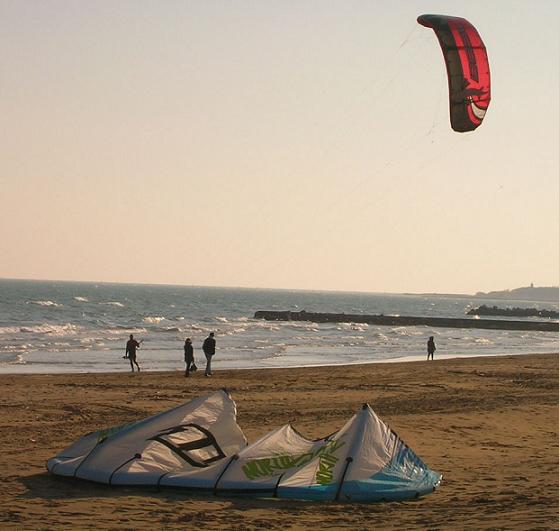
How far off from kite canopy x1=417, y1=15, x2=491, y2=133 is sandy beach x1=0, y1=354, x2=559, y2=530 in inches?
212

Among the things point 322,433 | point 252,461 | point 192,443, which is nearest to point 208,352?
point 322,433

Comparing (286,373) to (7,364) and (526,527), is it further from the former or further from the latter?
(526,527)

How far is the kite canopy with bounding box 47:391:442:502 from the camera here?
421 inches

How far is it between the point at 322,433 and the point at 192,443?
4.57 metres

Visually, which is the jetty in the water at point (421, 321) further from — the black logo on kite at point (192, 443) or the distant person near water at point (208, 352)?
the black logo on kite at point (192, 443)

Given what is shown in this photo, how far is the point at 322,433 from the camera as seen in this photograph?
51.6 ft

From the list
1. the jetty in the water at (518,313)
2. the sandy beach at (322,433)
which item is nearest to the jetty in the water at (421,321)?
the jetty in the water at (518,313)

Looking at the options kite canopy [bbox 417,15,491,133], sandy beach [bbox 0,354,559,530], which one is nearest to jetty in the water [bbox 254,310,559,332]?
sandy beach [bbox 0,354,559,530]

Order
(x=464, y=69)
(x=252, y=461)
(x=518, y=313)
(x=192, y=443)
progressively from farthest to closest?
(x=518, y=313)
(x=464, y=69)
(x=192, y=443)
(x=252, y=461)

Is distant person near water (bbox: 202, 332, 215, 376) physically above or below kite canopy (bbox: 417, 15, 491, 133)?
below

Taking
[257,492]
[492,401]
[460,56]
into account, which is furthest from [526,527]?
[492,401]

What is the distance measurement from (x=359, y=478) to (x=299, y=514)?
1046mm

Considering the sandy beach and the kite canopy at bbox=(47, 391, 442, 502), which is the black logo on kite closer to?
the kite canopy at bbox=(47, 391, 442, 502)

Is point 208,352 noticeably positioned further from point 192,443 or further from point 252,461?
point 252,461
